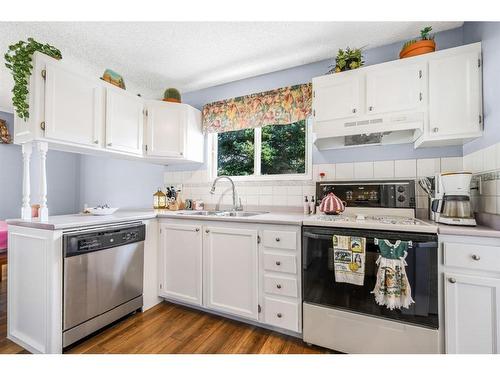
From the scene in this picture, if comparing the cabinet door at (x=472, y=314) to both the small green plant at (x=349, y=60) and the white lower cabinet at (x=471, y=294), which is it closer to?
the white lower cabinet at (x=471, y=294)

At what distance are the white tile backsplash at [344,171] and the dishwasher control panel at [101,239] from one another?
1.85 metres

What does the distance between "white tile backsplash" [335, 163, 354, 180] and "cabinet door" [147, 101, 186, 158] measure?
162cm

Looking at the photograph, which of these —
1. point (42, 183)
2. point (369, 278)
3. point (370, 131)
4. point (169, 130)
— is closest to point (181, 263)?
point (42, 183)

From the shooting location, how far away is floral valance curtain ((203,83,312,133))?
2.31 m

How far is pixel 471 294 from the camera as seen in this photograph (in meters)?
→ 1.29

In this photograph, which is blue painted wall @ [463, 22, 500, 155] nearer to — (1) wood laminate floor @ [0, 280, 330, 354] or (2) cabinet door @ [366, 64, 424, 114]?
(2) cabinet door @ [366, 64, 424, 114]

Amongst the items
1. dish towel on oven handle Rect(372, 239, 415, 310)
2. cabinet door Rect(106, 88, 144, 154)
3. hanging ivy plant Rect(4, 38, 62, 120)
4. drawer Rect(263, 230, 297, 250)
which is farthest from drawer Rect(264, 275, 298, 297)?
hanging ivy plant Rect(4, 38, 62, 120)

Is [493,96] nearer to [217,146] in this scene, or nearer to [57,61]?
[217,146]

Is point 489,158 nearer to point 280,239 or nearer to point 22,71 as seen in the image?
point 280,239

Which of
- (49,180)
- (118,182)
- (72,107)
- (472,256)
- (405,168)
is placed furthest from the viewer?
(49,180)

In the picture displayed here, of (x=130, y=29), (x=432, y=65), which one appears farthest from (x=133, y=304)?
(x=432, y=65)

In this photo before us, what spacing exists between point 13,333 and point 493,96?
3565mm

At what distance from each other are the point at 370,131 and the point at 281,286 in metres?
1.34

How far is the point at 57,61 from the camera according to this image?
1767 mm
